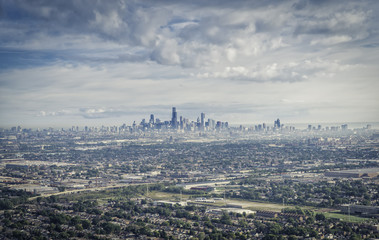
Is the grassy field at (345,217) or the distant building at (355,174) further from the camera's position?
the distant building at (355,174)

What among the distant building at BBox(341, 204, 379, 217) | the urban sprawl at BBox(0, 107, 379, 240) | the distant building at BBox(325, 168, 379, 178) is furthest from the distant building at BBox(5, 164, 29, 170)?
the distant building at BBox(341, 204, 379, 217)

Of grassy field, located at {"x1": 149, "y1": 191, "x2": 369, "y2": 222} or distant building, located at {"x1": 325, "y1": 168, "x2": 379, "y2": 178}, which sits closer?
grassy field, located at {"x1": 149, "y1": 191, "x2": 369, "y2": 222}

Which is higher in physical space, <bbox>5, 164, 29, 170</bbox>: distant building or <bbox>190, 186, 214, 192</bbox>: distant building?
<bbox>5, 164, 29, 170</bbox>: distant building

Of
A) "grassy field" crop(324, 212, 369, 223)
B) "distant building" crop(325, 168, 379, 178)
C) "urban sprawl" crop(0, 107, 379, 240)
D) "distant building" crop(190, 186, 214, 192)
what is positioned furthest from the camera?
"distant building" crop(325, 168, 379, 178)

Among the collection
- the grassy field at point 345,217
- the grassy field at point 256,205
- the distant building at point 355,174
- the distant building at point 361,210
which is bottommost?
the grassy field at point 256,205

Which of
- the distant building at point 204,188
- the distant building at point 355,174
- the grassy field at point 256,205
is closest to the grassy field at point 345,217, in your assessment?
the grassy field at point 256,205

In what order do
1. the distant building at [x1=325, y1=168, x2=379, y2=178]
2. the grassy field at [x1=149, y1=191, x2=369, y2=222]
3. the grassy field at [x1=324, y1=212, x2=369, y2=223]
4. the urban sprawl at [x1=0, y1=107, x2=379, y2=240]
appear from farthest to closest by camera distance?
the distant building at [x1=325, y1=168, x2=379, y2=178] → the grassy field at [x1=149, y1=191, x2=369, y2=222] → the grassy field at [x1=324, y1=212, x2=369, y2=223] → the urban sprawl at [x1=0, y1=107, x2=379, y2=240]

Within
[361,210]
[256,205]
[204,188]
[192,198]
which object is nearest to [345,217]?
[361,210]

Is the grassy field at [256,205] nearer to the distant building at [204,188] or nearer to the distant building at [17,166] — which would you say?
the distant building at [204,188]

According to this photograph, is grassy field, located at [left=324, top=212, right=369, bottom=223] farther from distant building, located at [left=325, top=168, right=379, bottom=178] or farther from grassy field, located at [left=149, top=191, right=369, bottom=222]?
distant building, located at [left=325, top=168, right=379, bottom=178]

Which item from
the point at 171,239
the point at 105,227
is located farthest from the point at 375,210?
the point at 105,227

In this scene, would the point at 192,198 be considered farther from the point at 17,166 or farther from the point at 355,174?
the point at 17,166

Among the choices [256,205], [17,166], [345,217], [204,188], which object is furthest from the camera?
[17,166]
